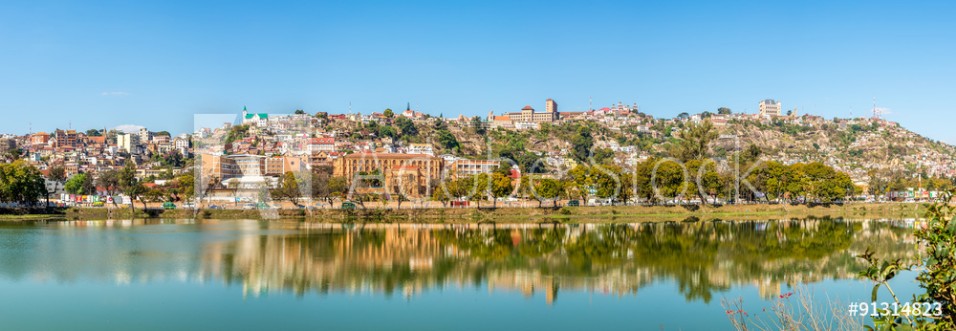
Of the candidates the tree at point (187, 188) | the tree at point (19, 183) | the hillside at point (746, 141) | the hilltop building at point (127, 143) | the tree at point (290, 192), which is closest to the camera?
the tree at point (19, 183)

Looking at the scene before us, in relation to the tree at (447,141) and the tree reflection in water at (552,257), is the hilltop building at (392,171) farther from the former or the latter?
the tree reflection in water at (552,257)

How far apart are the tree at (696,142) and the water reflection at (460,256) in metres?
20.7

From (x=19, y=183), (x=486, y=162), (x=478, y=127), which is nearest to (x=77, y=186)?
(x=19, y=183)

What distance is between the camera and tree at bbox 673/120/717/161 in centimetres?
6022

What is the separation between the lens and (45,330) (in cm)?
1453

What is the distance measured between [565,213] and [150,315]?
3241cm

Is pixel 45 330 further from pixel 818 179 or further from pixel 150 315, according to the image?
pixel 818 179

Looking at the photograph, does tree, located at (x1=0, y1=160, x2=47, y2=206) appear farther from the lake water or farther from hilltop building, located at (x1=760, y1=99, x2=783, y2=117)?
hilltop building, located at (x1=760, y1=99, x2=783, y2=117)

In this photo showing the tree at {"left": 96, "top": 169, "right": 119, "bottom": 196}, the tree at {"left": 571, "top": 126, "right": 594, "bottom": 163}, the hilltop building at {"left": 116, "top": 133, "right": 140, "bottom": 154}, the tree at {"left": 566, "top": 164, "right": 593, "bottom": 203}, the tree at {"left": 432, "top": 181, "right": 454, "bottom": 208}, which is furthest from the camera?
the hilltop building at {"left": 116, "top": 133, "right": 140, "bottom": 154}

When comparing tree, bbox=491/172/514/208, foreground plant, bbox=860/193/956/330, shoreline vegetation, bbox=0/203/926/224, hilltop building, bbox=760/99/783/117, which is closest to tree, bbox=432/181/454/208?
tree, bbox=491/172/514/208

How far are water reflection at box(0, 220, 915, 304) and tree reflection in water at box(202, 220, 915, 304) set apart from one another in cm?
5

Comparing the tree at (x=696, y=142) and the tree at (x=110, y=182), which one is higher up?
the tree at (x=696, y=142)

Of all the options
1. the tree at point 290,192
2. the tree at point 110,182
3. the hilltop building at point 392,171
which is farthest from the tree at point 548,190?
the tree at point 110,182

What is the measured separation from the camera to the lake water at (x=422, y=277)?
51.6 ft
